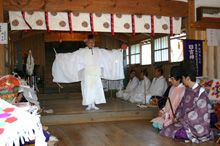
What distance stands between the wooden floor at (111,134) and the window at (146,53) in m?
3.79

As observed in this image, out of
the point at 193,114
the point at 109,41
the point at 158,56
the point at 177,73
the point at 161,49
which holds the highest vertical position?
the point at 109,41

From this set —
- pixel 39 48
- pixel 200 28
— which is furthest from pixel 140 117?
pixel 39 48

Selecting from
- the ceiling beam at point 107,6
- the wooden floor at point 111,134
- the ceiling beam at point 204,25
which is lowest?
the wooden floor at point 111,134

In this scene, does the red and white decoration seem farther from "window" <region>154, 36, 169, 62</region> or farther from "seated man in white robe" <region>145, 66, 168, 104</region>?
"seated man in white robe" <region>145, 66, 168, 104</region>

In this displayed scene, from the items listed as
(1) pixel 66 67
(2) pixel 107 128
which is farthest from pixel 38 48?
(2) pixel 107 128

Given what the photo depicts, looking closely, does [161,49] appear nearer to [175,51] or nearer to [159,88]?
[175,51]

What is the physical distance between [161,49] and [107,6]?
2.67 m

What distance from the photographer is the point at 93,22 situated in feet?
18.8

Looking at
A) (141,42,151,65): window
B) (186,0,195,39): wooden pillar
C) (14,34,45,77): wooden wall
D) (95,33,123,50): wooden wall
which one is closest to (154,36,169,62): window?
(141,42,151,65): window

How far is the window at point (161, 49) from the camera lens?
729cm

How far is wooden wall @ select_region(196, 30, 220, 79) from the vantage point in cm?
625

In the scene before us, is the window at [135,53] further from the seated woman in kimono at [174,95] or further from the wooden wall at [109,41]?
the seated woman in kimono at [174,95]

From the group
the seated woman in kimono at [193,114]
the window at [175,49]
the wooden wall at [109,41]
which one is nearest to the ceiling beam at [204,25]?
the window at [175,49]

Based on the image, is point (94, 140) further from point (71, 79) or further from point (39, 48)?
point (39, 48)
